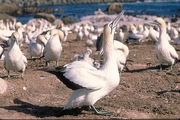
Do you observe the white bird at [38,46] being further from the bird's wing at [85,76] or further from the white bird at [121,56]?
the bird's wing at [85,76]

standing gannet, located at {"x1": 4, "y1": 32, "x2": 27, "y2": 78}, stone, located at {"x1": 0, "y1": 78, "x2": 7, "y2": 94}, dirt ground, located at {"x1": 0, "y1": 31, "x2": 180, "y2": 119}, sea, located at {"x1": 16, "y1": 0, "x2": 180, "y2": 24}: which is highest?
standing gannet, located at {"x1": 4, "y1": 32, "x2": 27, "y2": 78}

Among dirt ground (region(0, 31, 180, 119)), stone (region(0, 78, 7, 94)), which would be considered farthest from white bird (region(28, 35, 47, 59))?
stone (region(0, 78, 7, 94))

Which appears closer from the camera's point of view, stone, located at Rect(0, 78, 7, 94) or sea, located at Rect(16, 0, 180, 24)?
stone, located at Rect(0, 78, 7, 94)

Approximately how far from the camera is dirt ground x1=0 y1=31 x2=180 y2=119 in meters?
7.77

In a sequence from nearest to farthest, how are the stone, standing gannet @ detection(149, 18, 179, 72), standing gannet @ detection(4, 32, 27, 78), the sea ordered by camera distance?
1. the stone
2. standing gannet @ detection(4, 32, 27, 78)
3. standing gannet @ detection(149, 18, 179, 72)
4. the sea

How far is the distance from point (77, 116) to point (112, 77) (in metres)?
1.01

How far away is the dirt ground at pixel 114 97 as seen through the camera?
25.5 feet

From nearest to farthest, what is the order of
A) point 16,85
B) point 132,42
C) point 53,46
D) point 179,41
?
point 16,85 < point 53,46 < point 179,41 < point 132,42

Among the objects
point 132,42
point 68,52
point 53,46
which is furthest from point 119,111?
point 132,42

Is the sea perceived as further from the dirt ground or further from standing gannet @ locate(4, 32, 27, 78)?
standing gannet @ locate(4, 32, 27, 78)

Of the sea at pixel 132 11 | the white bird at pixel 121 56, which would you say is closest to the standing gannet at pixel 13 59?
the white bird at pixel 121 56

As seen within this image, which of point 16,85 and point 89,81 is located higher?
point 89,81

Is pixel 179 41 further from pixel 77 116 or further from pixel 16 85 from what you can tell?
pixel 77 116

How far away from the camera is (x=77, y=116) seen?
7.50 metres
